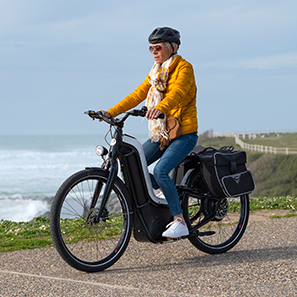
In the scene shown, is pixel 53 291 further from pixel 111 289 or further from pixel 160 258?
pixel 160 258

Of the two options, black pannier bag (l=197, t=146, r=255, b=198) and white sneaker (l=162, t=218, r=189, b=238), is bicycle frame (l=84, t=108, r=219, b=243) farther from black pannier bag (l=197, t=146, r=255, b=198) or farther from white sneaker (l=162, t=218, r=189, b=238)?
black pannier bag (l=197, t=146, r=255, b=198)

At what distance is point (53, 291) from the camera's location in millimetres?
3754

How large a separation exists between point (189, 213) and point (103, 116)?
1465mm

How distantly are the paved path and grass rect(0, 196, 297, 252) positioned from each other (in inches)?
12.4

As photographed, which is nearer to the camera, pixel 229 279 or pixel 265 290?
pixel 265 290

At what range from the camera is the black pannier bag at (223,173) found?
15.6ft

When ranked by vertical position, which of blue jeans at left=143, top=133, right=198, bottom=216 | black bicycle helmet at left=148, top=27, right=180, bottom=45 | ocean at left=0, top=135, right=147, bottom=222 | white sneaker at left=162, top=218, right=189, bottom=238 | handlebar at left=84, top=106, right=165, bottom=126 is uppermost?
black bicycle helmet at left=148, top=27, right=180, bottom=45

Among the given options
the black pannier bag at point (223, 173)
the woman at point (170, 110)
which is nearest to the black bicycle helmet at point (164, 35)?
the woman at point (170, 110)

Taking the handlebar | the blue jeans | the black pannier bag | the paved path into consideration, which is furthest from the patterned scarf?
the paved path

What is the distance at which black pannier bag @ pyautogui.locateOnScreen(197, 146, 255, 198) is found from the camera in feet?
15.6

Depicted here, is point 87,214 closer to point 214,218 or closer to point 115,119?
point 115,119

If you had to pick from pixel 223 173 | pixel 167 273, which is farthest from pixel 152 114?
pixel 167 273

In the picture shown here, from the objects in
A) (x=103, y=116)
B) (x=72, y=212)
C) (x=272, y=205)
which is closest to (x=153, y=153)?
(x=103, y=116)

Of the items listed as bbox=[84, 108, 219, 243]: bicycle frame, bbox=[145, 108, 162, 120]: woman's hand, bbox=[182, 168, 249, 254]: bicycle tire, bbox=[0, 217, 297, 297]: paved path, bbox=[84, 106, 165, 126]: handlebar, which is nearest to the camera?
bbox=[0, 217, 297, 297]: paved path
